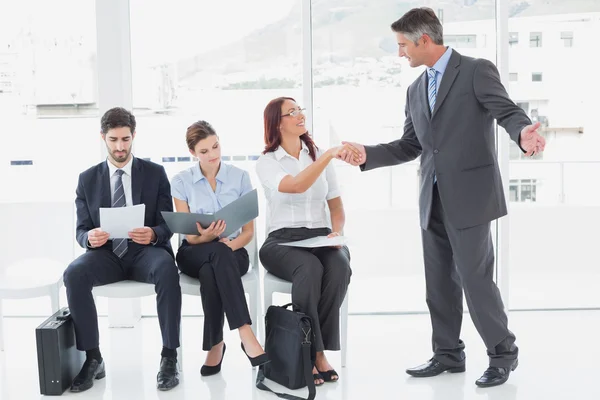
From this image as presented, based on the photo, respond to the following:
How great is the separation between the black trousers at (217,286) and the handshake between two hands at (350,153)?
2.17ft

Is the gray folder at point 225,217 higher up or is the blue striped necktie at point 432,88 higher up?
the blue striped necktie at point 432,88

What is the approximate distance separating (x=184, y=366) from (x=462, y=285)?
55.3 inches

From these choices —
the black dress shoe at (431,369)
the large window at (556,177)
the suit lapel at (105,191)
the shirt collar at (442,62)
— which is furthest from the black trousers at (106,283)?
the large window at (556,177)

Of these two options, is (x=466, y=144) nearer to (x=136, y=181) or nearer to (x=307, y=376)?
(x=307, y=376)

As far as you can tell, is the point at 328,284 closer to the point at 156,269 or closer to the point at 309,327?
the point at 309,327

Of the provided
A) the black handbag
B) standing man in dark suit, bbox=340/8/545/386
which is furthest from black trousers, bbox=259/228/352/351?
standing man in dark suit, bbox=340/8/545/386

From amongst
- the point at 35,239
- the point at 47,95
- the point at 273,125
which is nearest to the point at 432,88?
the point at 273,125

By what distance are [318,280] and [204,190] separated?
2.53ft

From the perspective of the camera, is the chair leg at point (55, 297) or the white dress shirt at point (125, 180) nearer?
the white dress shirt at point (125, 180)

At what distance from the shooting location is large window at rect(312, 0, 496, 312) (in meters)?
4.54

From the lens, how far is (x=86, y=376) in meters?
3.35

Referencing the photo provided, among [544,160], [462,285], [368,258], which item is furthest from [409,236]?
[462,285]

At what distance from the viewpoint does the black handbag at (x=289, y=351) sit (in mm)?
3135

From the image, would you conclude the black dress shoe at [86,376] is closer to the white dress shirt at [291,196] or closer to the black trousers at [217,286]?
the black trousers at [217,286]
